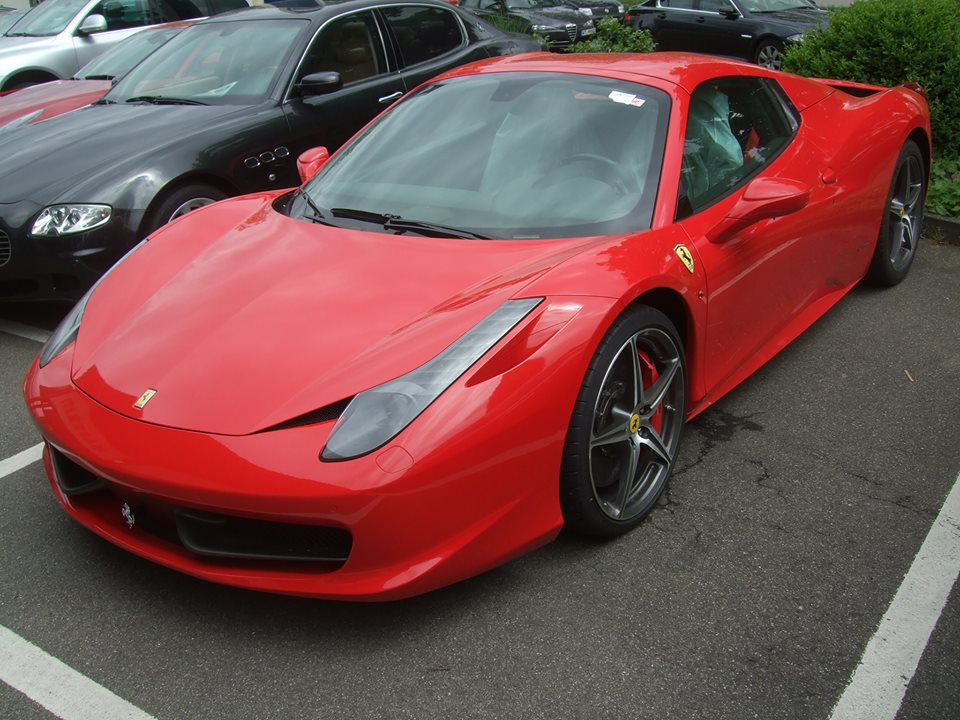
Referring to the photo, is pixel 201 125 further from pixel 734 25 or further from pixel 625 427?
pixel 734 25

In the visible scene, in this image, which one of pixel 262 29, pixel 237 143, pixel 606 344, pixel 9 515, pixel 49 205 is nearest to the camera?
pixel 606 344

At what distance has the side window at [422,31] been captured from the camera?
20.7 ft

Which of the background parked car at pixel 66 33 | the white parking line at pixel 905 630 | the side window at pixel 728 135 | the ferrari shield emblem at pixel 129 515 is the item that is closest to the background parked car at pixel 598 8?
the background parked car at pixel 66 33

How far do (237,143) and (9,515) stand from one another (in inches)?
103

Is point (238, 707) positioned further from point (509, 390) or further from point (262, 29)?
point (262, 29)

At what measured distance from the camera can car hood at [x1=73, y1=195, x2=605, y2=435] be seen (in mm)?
2471

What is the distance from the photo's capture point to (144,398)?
8.37ft

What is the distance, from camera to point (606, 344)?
2.68 meters

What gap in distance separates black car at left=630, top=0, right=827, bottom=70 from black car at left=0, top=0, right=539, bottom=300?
236 inches

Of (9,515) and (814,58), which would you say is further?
(814,58)

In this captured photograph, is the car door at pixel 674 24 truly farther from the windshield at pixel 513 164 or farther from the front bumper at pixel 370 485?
the front bumper at pixel 370 485

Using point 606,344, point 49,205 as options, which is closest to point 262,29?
point 49,205

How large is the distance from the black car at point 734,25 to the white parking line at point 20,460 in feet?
31.9

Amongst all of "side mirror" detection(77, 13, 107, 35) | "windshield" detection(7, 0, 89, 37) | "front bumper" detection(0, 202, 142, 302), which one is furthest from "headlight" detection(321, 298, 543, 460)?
"windshield" detection(7, 0, 89, 37)
